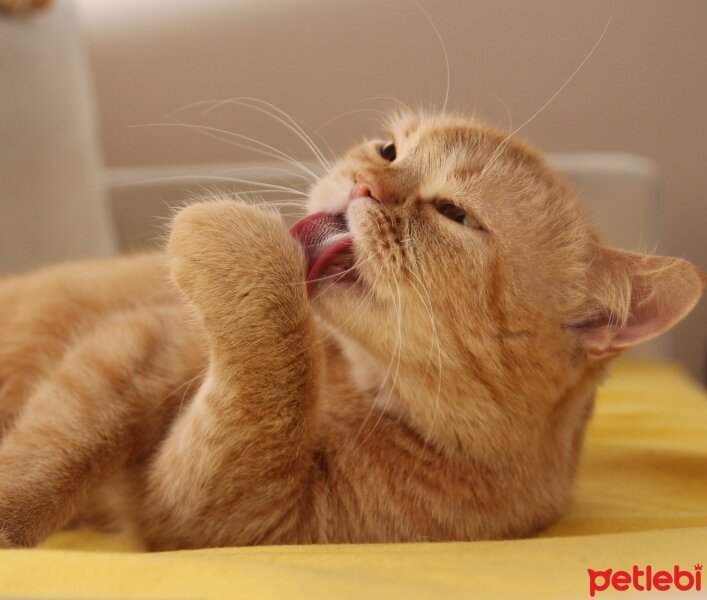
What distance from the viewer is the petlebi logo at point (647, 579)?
2.86 feet

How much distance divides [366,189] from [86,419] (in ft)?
1.75

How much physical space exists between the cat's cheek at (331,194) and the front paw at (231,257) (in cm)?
13

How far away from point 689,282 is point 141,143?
2.18 m

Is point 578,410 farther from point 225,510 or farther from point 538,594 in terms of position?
point 225,510

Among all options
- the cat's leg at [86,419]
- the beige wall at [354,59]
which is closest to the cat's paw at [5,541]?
the cat's leg at [86,419]

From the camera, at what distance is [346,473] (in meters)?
1.11

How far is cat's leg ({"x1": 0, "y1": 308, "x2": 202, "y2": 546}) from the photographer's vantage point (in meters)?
1.03

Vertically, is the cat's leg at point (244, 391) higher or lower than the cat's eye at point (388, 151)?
lower

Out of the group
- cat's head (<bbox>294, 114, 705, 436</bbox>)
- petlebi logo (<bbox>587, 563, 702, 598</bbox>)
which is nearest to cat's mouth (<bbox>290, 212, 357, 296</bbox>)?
cat's head (<bbox>294, 114, 705, 436</bbox>)

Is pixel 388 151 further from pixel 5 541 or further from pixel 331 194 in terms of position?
pixel 5 541

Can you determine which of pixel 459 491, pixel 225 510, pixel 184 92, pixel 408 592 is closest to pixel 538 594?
pixel 408 592

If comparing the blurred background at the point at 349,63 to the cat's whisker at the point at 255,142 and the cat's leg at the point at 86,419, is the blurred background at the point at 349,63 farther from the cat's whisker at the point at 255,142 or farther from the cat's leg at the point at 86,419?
the cat's leg at the point at 86,419

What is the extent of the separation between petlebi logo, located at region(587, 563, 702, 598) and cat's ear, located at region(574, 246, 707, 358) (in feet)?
1.09

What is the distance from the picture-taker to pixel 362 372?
123cm
